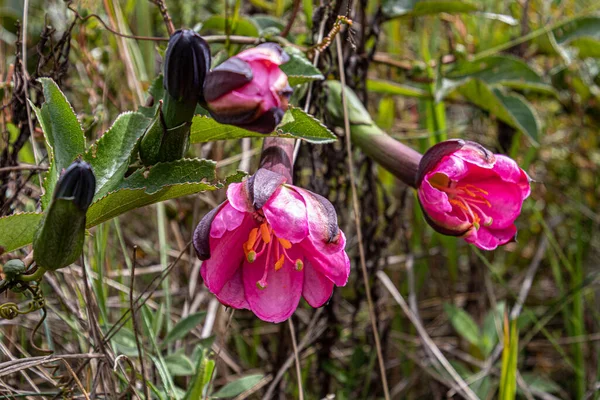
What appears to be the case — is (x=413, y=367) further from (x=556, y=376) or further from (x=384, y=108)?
(x=384, y=108)

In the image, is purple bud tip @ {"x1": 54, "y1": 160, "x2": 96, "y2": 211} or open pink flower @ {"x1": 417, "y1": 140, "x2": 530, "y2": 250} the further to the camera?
open pink flower @ {"x1": 417, "y1": 140, "x2": 530, "y2": 250}

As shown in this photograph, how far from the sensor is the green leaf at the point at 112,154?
837 millimetres

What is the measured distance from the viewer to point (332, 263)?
2.73ft

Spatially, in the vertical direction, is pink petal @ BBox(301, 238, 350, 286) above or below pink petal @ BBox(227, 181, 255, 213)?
below

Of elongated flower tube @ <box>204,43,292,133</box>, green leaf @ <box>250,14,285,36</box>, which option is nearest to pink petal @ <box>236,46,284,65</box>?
elongated flower tube @ <box>204,43,292,133</box>

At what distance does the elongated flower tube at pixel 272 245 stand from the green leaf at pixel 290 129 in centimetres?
6

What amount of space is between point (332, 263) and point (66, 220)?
13.7 inches

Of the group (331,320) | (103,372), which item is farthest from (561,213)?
(103,372)

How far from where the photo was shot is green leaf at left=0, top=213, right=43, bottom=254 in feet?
2.50

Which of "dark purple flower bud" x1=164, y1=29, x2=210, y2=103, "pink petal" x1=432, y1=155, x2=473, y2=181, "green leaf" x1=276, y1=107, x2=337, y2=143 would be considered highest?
"dark purple flower bud" x1=164, y1=29, x2=210, y2=103

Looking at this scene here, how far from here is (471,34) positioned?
186cm

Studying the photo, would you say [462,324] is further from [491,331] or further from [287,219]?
[287,219]

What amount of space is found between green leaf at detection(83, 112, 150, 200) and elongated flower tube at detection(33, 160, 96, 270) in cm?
11

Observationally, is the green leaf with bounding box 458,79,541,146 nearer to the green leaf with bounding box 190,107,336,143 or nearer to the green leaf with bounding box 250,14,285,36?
the green leaf with bounding box 250,14,285,36
